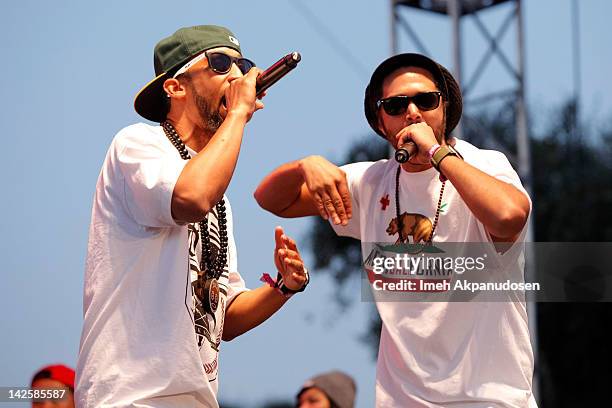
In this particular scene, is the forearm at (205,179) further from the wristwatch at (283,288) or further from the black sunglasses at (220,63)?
the wristwatch at (283,288)

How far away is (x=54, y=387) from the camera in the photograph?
452 cm

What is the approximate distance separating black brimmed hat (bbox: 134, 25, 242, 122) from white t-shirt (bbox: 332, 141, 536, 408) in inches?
32.2

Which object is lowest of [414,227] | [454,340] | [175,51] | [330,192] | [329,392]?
[329,392]

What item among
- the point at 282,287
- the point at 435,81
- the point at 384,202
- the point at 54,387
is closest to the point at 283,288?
the point at 282,287

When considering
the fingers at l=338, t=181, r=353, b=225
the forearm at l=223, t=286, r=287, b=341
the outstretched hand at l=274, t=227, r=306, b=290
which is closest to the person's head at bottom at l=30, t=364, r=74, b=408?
the forearm at l=223, t=286, r=287, b=341

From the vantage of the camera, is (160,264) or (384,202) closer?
(160,264)

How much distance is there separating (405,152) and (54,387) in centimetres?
216

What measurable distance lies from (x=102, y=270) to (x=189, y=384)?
42 cm

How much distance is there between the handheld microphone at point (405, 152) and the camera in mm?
3172

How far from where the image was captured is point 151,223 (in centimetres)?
298

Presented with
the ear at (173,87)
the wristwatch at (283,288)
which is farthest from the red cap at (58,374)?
the ear at (173,87)

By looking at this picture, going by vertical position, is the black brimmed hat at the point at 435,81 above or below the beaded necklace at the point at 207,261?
above

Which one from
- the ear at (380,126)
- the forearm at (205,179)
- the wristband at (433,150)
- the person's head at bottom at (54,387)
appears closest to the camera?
the forearm at (205,179)

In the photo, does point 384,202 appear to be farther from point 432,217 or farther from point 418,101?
point 418,101
